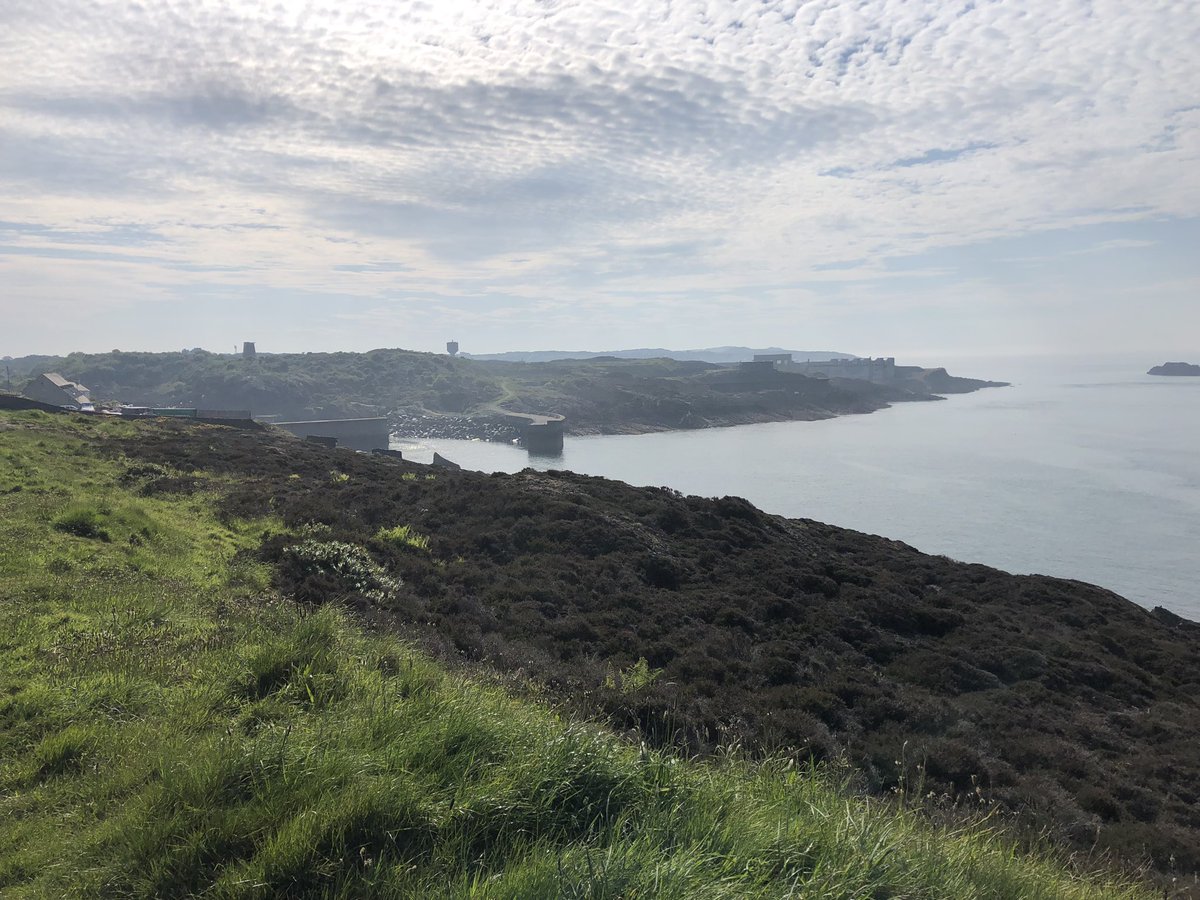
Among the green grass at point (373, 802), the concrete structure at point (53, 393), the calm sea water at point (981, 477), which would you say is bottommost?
the calm sea water at point (981, 477)

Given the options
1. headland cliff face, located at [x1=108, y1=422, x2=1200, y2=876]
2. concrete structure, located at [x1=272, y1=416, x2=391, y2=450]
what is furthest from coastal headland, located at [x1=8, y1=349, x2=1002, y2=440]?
headland cliff face, located at [x1=108, y1=422, x2=1200, y2=876]

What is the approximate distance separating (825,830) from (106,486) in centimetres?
1941

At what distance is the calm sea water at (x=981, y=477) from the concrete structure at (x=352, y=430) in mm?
4494

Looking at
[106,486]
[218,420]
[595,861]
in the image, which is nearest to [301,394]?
[218,420]

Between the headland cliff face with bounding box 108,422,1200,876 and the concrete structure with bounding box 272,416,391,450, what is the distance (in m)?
57.3

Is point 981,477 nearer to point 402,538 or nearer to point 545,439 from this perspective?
point 545,439

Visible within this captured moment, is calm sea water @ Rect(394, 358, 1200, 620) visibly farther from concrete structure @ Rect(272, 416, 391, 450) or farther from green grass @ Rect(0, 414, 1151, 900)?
green grass @ Rect(0, 414, 1151, 900)

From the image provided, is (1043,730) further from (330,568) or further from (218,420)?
(218,420)

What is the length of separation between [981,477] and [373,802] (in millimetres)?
72761

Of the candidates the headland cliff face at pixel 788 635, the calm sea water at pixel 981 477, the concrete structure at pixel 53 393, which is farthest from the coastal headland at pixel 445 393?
the headland cliff face at pixel 788 635

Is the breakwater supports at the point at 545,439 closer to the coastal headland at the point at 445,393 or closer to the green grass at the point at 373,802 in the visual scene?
the coastal headland at the point at 445,393

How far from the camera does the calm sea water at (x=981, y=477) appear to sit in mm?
41219

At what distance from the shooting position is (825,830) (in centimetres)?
382

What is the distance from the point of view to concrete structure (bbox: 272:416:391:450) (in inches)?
3206
